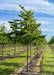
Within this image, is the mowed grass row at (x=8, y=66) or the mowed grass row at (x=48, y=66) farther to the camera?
the mowed grass row at (x=8, y=66)

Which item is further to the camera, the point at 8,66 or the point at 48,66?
the point at 8,66

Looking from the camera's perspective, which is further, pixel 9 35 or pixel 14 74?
pixel 9 35

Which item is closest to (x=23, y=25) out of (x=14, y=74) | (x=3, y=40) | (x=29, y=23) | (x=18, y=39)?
(x=29, y=23)

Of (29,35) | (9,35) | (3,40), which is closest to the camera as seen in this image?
(29,35)

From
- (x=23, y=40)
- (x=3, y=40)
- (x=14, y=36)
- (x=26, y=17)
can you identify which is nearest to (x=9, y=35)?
(x=14, y=36)

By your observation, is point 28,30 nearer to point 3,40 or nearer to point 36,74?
point 36,74

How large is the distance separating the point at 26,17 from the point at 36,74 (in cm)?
630

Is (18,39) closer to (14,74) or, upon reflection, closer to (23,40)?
(23,40)

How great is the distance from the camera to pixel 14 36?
16.1m

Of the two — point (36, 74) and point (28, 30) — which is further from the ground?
point (28, 30)

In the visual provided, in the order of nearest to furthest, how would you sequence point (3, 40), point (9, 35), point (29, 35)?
point (29, 35), point (9, 35), point (3, 40)

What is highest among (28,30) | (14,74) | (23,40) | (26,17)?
(26,17)

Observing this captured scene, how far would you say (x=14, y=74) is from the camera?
14109 millimetres

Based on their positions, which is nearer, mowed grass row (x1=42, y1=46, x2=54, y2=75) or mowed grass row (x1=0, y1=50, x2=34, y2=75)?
mowed grass row (x1=42, y1=46, x2=54, y2=75)
